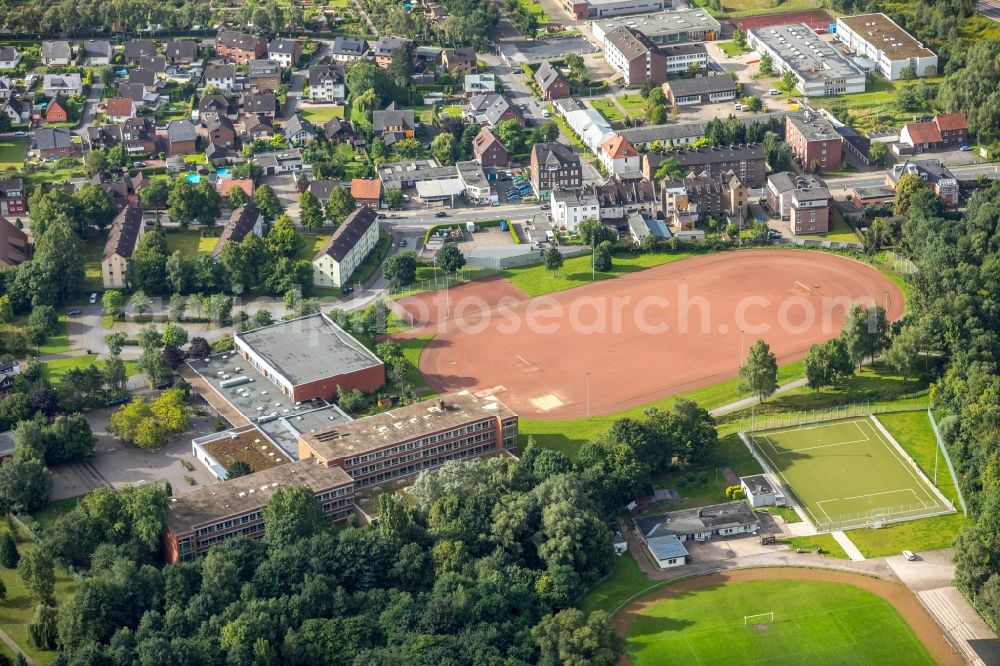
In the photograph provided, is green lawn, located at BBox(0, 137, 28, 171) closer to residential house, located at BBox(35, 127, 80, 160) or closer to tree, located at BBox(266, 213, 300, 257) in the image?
residential house, located at BBox(35, 127, 80, 160)

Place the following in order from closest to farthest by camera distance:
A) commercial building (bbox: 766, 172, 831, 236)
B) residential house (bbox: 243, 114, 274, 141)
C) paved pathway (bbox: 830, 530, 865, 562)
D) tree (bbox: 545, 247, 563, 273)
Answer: paved pathway (bbox: 830, 530, 865, 562), tree (bbox: 545, 247, 563, 273), commercial building (bbox: 766, 172, 831, 236), residential house (bbox: 243, 114, 274, 141)

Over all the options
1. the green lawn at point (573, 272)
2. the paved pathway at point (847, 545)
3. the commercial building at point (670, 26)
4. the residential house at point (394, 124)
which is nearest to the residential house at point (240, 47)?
the residential house at point (394, 124)

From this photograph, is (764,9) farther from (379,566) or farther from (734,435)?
(379,566)

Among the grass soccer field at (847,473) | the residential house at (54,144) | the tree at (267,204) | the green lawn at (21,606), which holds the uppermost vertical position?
the residential house at (54,144)

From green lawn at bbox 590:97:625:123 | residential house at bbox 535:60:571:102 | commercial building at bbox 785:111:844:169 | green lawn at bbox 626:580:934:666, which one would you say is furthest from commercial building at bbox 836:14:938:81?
green lawn at bbox 626:580:934:666

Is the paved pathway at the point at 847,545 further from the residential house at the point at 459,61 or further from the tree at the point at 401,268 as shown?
the residential house at the point at 459,61

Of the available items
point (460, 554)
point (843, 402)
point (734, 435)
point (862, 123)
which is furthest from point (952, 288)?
point (460, 554)
